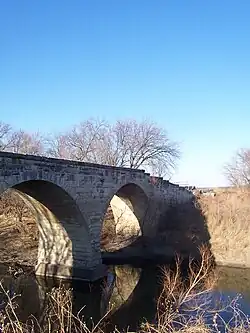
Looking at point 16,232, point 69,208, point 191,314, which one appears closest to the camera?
point 191,314

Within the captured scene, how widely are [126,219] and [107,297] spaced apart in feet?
39.6

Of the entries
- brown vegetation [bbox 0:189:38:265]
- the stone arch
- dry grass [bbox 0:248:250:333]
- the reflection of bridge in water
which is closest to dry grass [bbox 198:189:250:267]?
the reflection of bridge in water

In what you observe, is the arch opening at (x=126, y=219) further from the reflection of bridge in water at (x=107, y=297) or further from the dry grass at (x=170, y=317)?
the dry grass at (x=170, y=317)

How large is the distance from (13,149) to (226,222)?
84.6 feet

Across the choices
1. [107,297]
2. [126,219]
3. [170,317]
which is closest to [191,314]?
[170,317]

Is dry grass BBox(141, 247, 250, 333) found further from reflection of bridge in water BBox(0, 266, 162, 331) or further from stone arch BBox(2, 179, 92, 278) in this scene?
stone arch BBox(2, 179, 92, 278)

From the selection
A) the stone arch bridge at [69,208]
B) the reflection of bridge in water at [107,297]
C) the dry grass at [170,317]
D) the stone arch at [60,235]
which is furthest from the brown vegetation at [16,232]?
the dry grass at [170,317]

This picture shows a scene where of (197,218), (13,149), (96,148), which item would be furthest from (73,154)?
(197,218)

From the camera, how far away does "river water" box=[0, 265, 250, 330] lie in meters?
13.1

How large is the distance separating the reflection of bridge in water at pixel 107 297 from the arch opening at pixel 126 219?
6.39 meters

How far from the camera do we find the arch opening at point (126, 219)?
25733 mm

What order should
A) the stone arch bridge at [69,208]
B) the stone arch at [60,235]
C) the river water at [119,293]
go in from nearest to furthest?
the river water at [119,293]
the stone arch bridge at [69,208]
the stone arch at [60,235]

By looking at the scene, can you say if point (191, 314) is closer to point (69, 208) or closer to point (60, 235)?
point (69, 208)

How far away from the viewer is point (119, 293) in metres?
16.0
